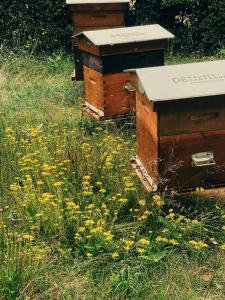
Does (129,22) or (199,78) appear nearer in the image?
(199,78)

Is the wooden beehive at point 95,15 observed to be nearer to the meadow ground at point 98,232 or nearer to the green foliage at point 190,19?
the green foliage at point 190,19

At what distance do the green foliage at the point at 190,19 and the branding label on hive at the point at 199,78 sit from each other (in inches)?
234

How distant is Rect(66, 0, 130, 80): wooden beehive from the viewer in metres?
8.25

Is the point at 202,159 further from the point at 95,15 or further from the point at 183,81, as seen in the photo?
the point at 95,15

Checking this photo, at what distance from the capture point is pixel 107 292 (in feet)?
12.1

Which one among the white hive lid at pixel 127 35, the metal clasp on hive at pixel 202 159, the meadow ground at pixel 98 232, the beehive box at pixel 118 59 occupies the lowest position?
the meadow ground at pixel 98 232

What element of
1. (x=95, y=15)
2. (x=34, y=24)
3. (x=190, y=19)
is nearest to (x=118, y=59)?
(x=95, y=15)

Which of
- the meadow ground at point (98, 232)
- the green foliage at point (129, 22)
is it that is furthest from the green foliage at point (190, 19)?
the meadow ground at point (98, 232)

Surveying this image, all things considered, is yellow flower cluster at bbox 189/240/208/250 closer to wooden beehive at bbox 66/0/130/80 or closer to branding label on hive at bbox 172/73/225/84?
branding label on hive at bbox 172/73/225/84

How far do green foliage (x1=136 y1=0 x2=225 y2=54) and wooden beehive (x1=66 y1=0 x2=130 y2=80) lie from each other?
2.20 m

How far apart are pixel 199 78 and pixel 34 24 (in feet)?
22.3

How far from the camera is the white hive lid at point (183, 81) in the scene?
411 centimetres

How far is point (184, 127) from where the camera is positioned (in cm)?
420

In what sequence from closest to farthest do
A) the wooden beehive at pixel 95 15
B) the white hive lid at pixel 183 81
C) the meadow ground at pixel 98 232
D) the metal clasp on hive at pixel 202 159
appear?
the meadow ground at pixel 98 232
the white hive lid at pixel 183 81
the metal clasp on hive at pixel 202 159
the wooden beehive at pixel 95 15
